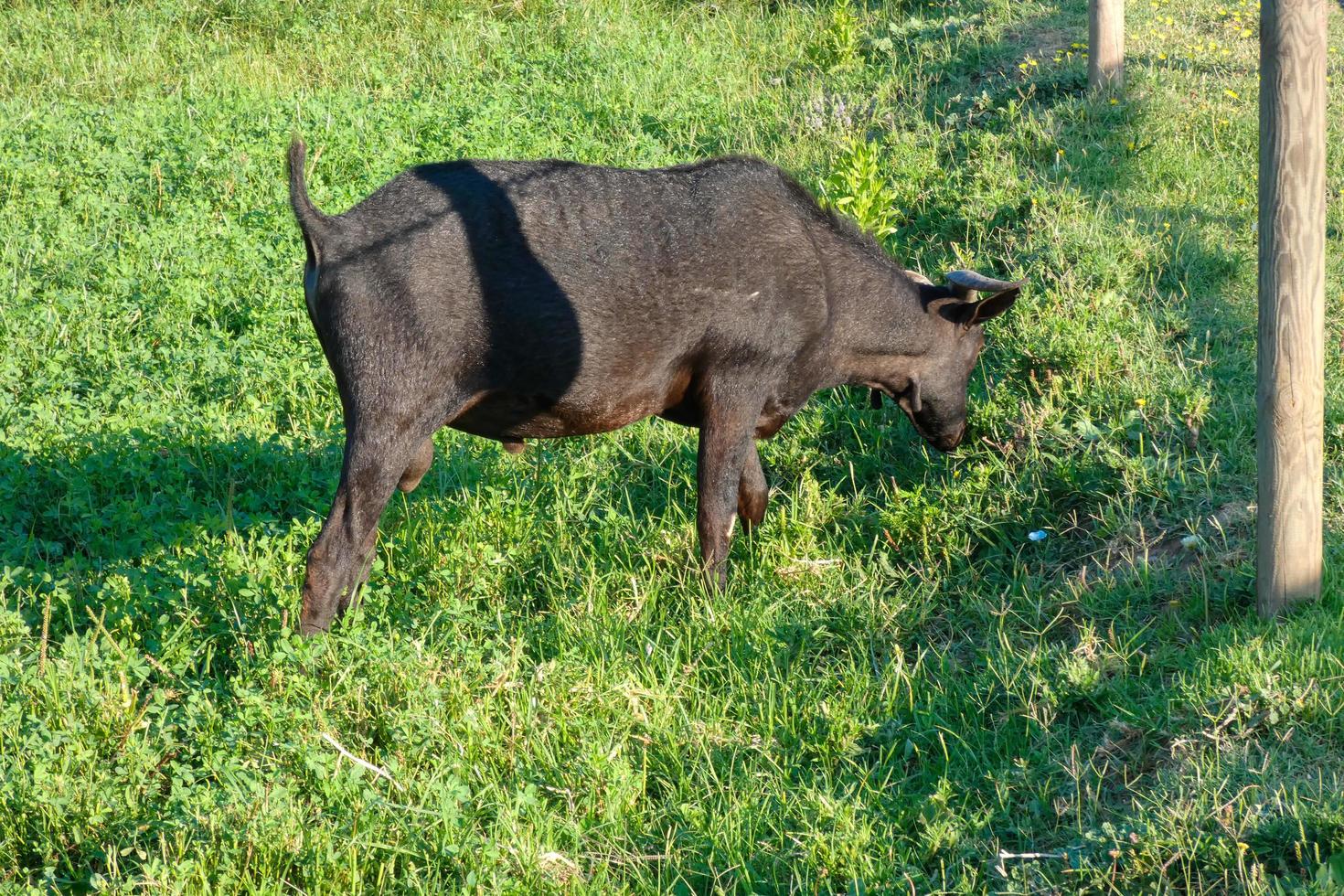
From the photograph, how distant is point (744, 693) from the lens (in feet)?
16.9

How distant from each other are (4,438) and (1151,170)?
7.26m

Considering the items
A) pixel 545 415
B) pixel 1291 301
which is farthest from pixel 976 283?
pixel 545 415

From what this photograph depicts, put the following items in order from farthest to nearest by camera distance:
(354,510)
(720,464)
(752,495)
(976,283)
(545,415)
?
(752,495) → (976,283) → (720,464) → (545,415) → (354,510)

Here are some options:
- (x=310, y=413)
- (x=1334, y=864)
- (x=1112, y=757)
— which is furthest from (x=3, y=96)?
(x=1334, y=864)

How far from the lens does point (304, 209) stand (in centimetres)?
505

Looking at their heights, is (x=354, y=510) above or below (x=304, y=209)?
below

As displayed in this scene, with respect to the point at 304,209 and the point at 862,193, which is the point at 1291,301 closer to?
the point at 304,209

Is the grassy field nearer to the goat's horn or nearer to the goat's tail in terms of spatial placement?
the goat's horn

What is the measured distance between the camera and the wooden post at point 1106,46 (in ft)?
30.7

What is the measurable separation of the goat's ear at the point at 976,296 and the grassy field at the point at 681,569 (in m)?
0.54

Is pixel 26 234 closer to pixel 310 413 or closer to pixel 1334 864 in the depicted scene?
pixel 310 413

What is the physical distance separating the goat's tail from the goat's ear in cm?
A: 310

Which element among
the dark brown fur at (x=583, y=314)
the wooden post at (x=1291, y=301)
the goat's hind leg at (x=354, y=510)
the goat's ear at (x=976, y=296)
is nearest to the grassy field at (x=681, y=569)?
the goat's hind leg at (x=354, y=510)

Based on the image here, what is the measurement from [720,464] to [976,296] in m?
1.72
